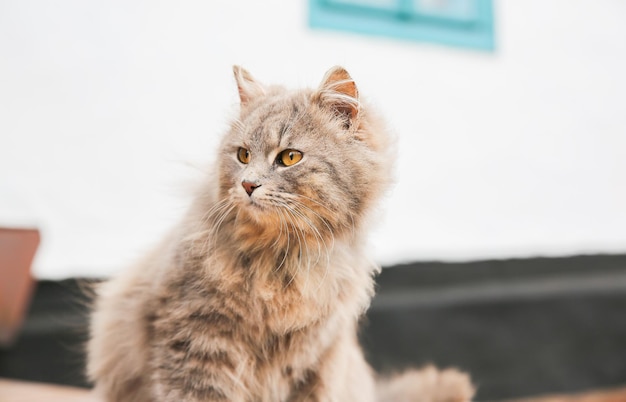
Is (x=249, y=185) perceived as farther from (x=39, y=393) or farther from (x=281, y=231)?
(x=39, y=393)

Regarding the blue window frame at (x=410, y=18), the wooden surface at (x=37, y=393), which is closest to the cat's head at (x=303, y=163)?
the blue window frame at (x=410, y=18)

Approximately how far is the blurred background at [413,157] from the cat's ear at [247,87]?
443 mm

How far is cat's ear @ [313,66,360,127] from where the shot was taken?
2.61ft

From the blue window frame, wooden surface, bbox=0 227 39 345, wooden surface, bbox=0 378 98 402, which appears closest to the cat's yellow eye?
the blue window frame

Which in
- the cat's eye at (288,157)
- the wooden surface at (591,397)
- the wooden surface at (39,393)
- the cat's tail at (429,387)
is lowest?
the wooden surface at (591,397)

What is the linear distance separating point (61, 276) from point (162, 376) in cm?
102

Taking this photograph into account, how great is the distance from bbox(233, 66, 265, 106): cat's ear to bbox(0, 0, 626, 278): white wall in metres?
0.49

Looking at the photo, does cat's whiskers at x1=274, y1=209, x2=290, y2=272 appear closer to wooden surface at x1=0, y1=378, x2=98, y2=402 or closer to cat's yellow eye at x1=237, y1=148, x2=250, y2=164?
cat's yellow eye at x1=237, y1=148, x2=250, y2=164

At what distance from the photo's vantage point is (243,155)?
2.83 feet

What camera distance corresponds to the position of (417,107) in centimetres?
188

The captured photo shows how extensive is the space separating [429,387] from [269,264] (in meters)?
0.48

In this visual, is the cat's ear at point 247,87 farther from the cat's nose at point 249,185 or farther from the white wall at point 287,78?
the white wall at point 287,78

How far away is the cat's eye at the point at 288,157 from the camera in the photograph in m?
0.83

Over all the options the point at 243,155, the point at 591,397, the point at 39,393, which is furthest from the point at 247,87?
the point at 591,397
